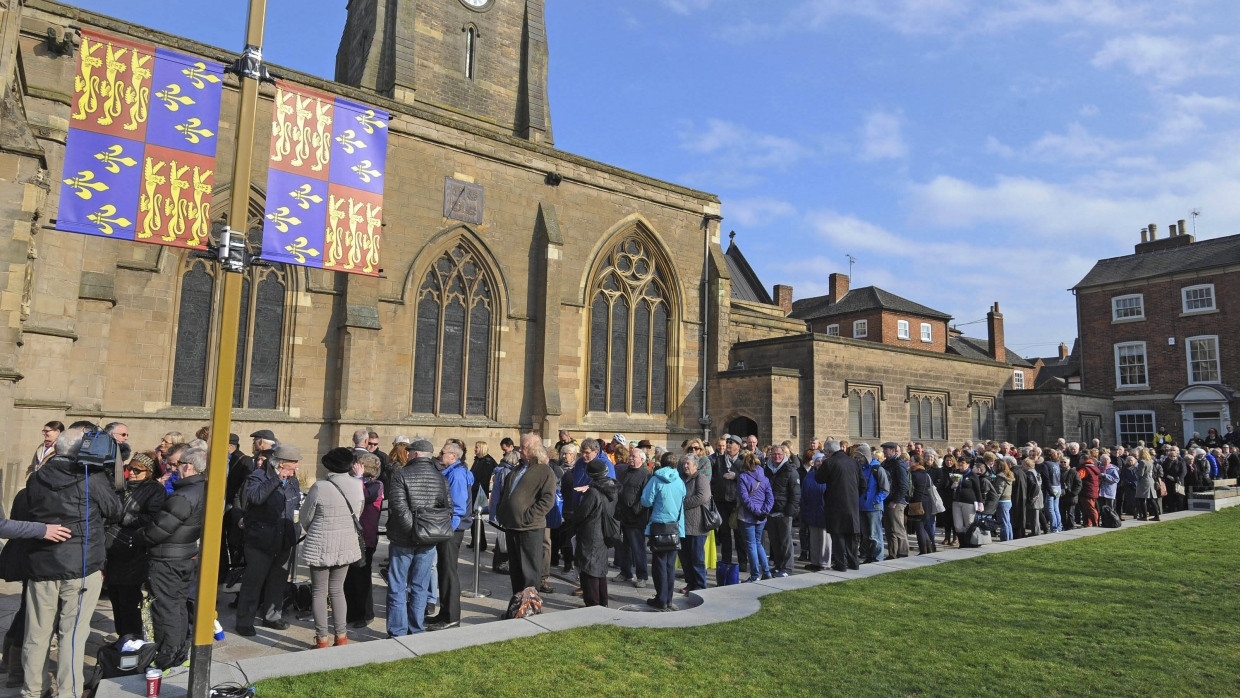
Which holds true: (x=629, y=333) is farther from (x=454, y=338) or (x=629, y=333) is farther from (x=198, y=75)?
(x=198, y=75)

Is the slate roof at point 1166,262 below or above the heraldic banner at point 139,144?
above

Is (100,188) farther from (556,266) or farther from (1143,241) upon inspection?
(1143,241)

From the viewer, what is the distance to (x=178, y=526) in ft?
18.6

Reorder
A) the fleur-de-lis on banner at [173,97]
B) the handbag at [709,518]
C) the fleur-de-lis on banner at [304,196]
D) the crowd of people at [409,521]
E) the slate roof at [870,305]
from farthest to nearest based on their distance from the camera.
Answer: the slate roof at [870,305] < the handbag at [709,518] < the fleur-de-lis on banner at [304,196] < the fleur-de-lis on banner at [173,97] < the crowd of people at [409,521]

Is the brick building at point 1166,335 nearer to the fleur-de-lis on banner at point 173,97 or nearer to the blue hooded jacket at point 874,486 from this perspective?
the blue hooded jacket at point 874,486

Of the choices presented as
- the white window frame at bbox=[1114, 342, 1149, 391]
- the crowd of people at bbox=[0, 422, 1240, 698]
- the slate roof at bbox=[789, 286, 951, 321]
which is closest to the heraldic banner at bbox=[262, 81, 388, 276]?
the crowd of people at bbox=[0, 422, 1240, 698]

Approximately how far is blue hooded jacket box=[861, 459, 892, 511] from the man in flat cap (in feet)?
26.4

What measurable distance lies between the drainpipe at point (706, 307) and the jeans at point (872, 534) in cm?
1147

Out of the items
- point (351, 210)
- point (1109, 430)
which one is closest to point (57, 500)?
point (351, 210)

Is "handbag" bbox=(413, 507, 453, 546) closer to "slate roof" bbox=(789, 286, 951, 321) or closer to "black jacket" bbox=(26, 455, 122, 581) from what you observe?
"black jacket" bbox=(26, 455, 122, 581)

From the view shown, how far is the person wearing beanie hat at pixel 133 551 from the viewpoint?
577 centimetres

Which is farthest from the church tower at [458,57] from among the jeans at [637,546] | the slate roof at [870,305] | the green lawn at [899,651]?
the slate roof at [870,305]

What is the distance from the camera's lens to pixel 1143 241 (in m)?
38.2

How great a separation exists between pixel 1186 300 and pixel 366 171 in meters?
37.2
